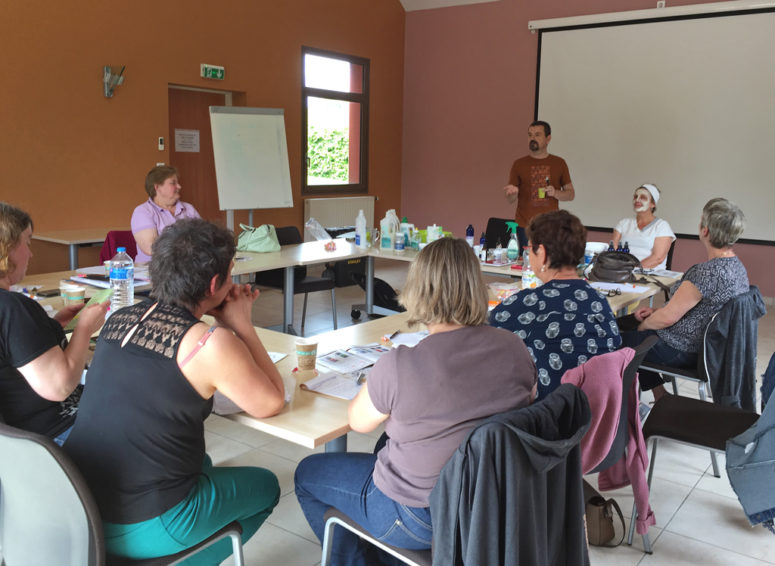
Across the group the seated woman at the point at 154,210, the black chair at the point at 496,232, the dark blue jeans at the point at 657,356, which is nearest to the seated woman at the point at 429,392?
the dark blue jeans at the point at 657,356

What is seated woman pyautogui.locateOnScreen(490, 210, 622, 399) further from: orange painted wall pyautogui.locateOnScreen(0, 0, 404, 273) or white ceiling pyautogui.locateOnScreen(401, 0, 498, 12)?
white ceiling pyautogui.locateOnScreen(401, 0, 498, 12)

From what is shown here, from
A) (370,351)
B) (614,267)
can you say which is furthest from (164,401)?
(614,267)

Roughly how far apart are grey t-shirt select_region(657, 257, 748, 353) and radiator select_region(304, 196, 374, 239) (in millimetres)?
5131

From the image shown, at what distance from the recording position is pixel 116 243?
4.38m

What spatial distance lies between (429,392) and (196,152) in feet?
19.7

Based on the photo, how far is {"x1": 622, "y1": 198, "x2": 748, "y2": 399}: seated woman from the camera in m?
3.11

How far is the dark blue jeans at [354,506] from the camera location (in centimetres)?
170

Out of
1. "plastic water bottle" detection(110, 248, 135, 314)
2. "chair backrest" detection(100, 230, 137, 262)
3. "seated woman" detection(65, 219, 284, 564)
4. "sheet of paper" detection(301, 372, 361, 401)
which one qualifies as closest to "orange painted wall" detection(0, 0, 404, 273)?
"chair backrest" detection(100, 230, 137, 262)

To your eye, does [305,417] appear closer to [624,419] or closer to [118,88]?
[624,419]

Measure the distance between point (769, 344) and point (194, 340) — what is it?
5.22 metres

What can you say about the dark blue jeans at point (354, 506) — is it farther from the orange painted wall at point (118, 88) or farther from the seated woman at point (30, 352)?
the orange painted wall at point (118, 88)

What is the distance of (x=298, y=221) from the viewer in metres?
7.99

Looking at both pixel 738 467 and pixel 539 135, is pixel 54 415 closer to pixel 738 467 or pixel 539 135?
pixel 738 467

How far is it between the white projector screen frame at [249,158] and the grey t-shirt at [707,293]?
414cm
